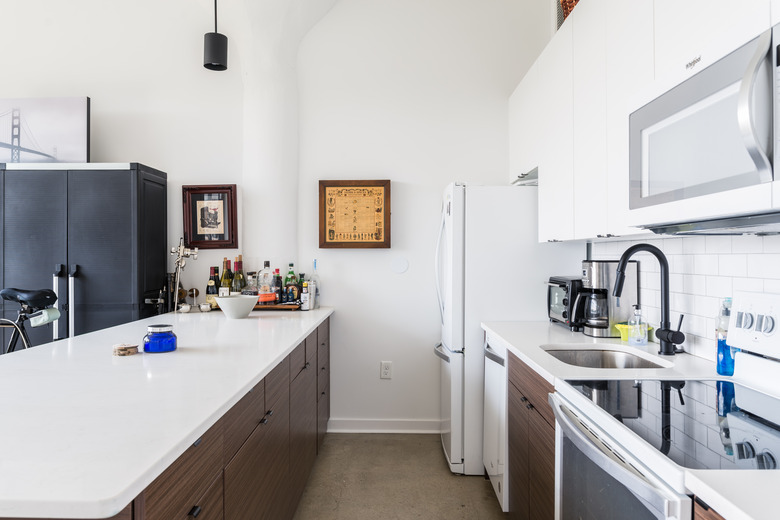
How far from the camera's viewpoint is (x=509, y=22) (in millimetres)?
3098

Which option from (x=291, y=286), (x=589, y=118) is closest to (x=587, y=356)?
(x=589, y=118)

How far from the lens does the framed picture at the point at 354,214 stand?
122 inches

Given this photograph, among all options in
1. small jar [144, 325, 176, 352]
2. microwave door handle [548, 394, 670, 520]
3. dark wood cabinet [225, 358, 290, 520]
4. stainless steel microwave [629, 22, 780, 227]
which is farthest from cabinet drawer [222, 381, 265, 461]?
stainless steel microwave [629, 22, 780, 227]

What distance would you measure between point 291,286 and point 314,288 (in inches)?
6.0

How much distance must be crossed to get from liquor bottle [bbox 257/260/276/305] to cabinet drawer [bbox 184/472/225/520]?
1.83 meters

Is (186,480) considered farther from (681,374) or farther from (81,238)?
(81,238)

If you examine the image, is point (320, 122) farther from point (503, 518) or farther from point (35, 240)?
point (503, 518)

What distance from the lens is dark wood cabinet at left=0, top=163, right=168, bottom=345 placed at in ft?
9.03

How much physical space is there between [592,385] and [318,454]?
1.96 meters

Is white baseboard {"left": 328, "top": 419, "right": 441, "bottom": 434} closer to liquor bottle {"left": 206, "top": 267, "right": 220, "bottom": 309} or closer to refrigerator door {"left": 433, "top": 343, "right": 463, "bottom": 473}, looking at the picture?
refrigerator door {"left": 433, "top": 343, "right": 463, "bottom": 473}

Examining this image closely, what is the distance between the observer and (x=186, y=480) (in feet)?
3.02

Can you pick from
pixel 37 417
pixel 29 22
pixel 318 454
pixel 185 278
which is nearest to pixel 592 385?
pixel 37 417

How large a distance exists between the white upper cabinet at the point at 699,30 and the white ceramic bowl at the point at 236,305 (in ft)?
6.96

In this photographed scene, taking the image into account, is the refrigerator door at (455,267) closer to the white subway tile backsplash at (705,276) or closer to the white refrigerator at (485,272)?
the white refrigerator at (485,272)
